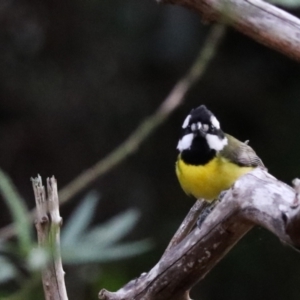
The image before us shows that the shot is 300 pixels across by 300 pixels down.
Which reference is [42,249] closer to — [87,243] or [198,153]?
[87,243]

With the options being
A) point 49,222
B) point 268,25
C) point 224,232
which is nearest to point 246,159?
A: point 268,25

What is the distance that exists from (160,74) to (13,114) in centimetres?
56

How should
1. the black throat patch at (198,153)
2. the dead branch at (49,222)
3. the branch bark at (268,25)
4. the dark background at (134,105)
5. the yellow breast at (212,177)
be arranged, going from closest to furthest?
1. the dead branch at (49,222)
2. the branch bark at (268,25)
3. the yellow breast at (212,177)
4. the black throat patch at (198,153)
5. the dark background at (134,105)

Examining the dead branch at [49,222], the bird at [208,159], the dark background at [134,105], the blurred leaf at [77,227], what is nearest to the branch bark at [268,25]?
the bird at [208,159]

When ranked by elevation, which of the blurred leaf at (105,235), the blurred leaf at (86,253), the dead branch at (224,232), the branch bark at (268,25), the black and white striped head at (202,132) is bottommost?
the blurred leaf at (86,253)

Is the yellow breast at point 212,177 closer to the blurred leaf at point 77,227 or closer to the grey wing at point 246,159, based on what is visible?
the grey wing at point 246,159

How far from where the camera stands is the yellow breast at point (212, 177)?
1617 mm

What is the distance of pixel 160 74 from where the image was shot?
273cm

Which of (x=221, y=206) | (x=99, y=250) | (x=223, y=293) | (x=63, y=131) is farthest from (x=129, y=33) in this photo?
(x=99, y=250)

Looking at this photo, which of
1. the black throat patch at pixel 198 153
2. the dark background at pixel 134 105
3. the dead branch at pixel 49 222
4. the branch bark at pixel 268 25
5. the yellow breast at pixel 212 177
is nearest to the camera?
the dead branch at pixel 49 222

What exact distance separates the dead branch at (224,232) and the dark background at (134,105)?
3.83ft

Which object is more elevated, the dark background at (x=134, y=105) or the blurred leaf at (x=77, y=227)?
the dark background at (x=134, y=105)

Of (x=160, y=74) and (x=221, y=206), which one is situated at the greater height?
(x=160, y=74)

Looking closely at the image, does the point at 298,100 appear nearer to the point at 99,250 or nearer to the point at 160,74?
the point at 160,74
